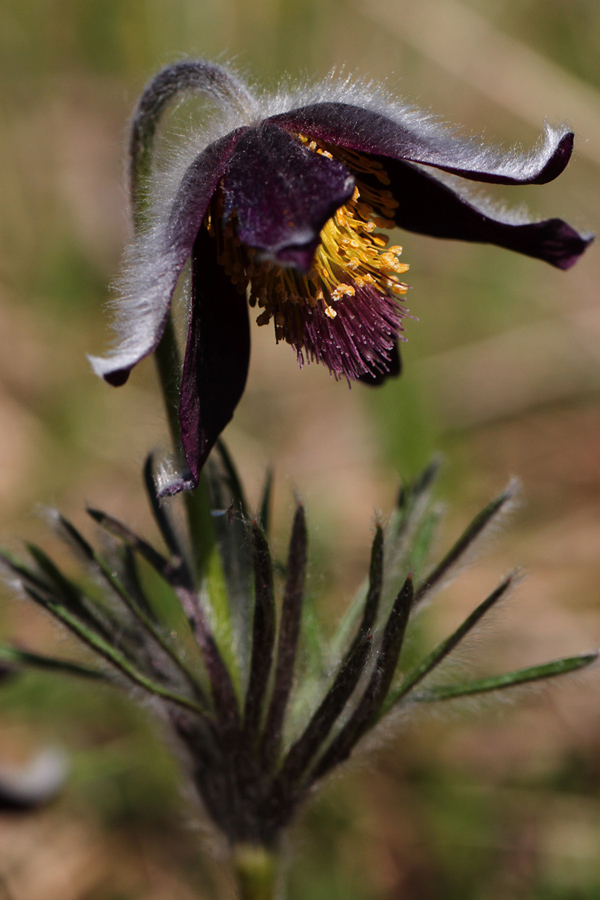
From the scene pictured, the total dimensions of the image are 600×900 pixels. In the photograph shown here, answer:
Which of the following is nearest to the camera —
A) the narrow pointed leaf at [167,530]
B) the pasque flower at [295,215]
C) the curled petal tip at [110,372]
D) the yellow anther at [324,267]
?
the curled petal tip at [110,372]

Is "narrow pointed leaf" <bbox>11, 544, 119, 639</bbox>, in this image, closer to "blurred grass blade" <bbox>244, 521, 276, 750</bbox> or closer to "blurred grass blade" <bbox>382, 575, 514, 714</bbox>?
"blurred grass blade" <bbox>244, 521, 276, 750</bbox>

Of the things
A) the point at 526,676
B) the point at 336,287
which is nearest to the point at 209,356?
the point at 336,287

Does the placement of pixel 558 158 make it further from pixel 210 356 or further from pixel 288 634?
pixel 288 634

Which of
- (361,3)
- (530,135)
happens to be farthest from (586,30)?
(361,3)

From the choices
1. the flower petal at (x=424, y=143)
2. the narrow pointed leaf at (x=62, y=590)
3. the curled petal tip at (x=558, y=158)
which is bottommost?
the narrow pointed leaf at (x=62, y=590)

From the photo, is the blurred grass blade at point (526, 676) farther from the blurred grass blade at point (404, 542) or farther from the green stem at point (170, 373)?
the green stem at point (170, 373)

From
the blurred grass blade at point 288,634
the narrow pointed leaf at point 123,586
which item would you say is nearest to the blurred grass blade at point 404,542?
the blurred grass blade at point 288,634
